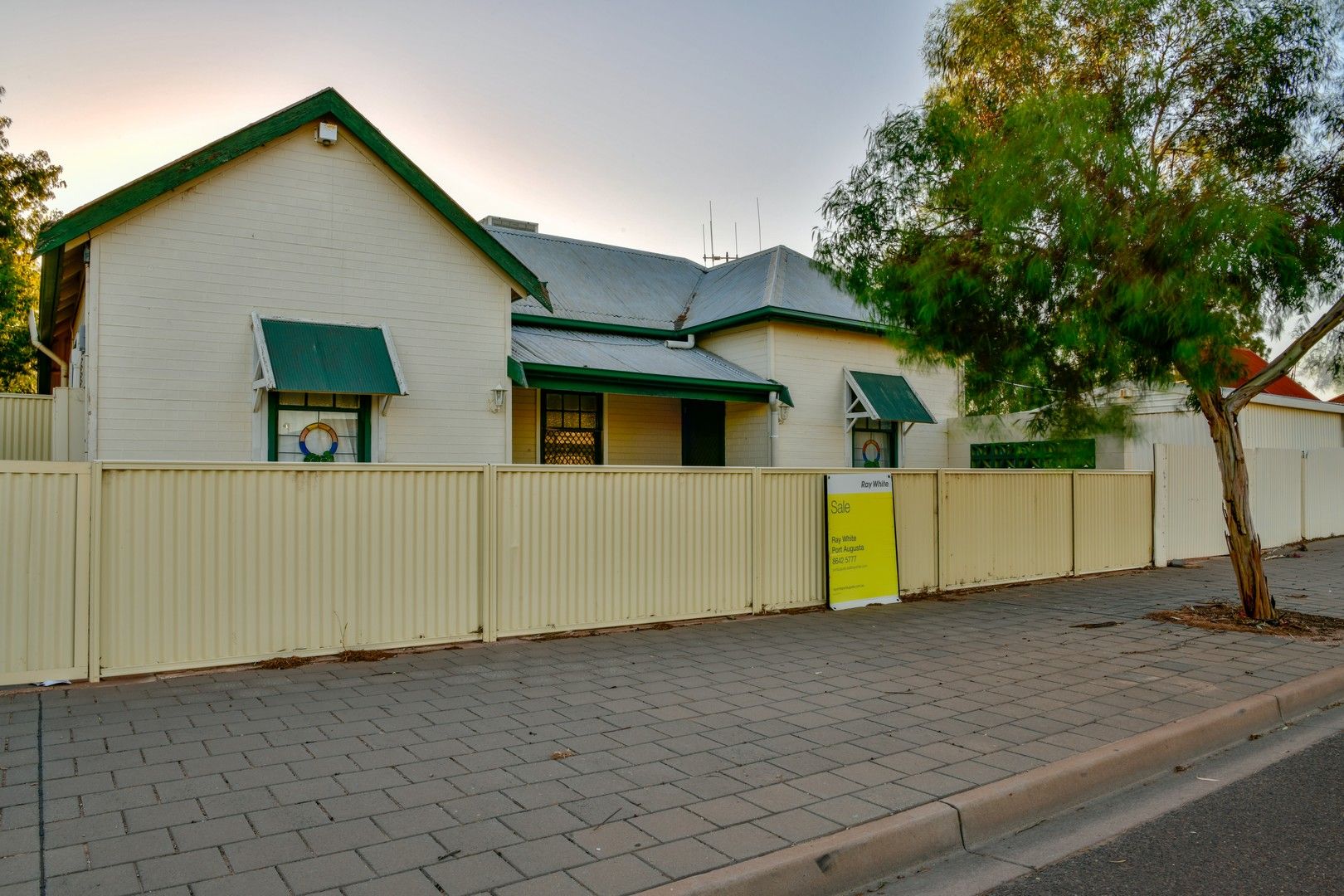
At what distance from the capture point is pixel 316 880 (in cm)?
339

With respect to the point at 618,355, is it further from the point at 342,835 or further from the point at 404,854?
the point at 404,854

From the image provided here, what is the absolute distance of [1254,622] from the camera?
9266 millimetres

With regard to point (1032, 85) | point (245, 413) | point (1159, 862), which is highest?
point (1032, 85)

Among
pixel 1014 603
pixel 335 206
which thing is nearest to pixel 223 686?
pixel 335 206

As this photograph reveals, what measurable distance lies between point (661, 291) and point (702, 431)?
12.1 feet

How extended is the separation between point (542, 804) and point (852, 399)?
14.0 m

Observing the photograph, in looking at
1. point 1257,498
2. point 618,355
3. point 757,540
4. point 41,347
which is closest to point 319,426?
point 618,355

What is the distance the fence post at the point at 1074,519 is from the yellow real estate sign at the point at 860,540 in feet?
12.2

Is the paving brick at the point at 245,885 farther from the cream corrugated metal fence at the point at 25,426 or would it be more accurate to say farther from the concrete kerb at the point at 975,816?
the cream corrugated metal fence at the point at 25,426

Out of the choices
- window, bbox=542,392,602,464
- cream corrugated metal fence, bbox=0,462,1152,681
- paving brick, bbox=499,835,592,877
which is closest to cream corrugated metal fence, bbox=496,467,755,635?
cream corrugated metal fence, bbox=0,462,1152,681

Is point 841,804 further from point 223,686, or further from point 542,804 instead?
point 223,686

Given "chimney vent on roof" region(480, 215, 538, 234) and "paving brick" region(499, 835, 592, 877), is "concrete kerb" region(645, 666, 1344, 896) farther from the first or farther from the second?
"chimney vent on roof" region(480, 215, 538, 234)

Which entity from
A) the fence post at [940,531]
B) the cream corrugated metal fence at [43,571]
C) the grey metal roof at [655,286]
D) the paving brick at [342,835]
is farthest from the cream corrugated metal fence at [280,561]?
the grey metal roof at [655,286]

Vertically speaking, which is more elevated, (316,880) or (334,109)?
(334,109)
